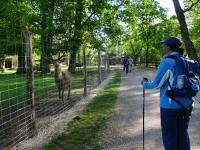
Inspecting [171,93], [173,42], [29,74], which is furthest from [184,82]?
[29,74]

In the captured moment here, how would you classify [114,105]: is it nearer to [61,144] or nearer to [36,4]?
[61,144]

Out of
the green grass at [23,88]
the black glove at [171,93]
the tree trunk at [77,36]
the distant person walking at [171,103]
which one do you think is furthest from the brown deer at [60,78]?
the black glove at [171,93]

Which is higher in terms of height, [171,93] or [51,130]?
[171,93]

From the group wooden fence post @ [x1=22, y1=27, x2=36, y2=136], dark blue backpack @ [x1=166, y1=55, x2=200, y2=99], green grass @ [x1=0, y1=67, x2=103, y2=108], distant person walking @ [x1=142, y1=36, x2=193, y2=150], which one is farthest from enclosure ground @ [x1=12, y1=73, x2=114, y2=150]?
dark blue backpack @ [x1=166, y1=55, x2=200, y2=99]

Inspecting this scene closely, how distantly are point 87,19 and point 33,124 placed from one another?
35.5 metres

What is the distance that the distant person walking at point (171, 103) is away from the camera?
6406 mm

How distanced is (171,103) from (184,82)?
0.37m

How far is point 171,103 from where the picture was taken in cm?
645

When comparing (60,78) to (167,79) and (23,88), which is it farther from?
(167,79)

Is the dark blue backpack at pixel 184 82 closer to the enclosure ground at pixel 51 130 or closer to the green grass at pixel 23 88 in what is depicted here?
the enclosure ground at pixel 51 130

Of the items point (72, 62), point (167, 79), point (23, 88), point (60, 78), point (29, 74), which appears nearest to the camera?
point (167, 79)

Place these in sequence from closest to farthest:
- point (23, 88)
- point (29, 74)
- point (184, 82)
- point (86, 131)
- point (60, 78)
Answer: point (184, 82), point (29, 74), point (86, 131), point (60, 78), point (23, 88)

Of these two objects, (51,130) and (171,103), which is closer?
(171,103)

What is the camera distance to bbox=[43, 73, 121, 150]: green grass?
8.67 metres
